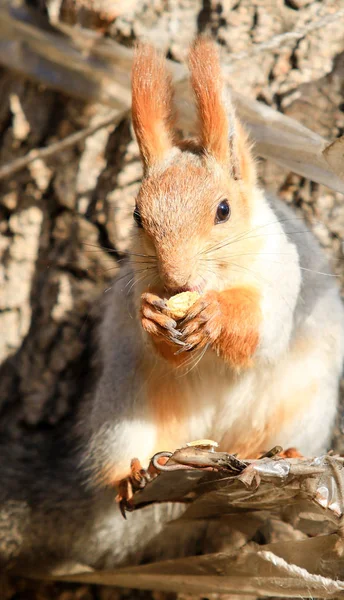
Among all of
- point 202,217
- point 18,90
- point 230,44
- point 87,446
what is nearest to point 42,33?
point 18,90

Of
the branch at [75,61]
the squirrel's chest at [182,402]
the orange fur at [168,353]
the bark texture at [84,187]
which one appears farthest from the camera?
the bark texture at [84,187]

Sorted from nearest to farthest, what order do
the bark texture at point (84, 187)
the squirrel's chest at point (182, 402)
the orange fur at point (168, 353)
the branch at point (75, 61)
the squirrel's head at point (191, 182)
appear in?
the squirrel's head at point (191, 182), the orange fur at point (168, 353), the squirrel's chest at point (182, 402), the branch at point (75, 61), the bark texture at point (84, 187)

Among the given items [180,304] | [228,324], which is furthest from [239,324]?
[180,304]

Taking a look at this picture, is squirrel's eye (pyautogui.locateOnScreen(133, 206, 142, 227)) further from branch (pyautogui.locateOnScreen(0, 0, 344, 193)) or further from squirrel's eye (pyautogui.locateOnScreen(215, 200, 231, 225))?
branch (pyautogui.locateOnScreen(0, 0, 344, 193))

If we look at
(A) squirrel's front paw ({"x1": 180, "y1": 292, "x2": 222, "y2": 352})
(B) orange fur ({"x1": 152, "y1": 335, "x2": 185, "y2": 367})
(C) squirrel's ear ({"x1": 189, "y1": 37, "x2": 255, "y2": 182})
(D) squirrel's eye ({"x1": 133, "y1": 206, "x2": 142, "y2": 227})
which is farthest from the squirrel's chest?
(C) squirrel's ear ({"x1": 189, "y1": 37, "x2": 255, "y2": 182})

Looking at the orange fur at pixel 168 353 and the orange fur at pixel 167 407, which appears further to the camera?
the orange fur at pixel 167 407

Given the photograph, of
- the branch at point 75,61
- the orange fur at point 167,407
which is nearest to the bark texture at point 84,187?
the branch at point 75,61

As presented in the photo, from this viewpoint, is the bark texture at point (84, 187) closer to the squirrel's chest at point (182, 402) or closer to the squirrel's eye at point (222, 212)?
the squirrel's chest at point (182, 402)
